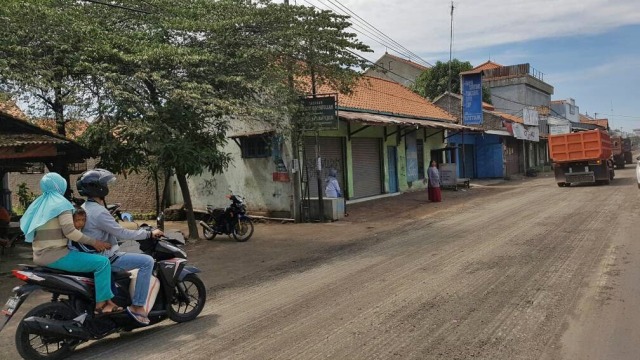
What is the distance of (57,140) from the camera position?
961cm

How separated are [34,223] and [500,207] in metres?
14.1

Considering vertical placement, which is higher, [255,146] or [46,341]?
[255,146]

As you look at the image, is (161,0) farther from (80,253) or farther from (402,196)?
(402,196)

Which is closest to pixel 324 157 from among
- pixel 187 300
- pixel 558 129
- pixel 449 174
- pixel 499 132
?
pixel 449 174

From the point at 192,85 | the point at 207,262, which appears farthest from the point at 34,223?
the point at 192,85

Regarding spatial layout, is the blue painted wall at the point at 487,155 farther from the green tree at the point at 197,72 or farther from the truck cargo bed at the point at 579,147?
the green tree at the point at 197,72

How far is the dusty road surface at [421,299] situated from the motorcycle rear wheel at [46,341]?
18cm

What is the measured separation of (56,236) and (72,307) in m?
0.70

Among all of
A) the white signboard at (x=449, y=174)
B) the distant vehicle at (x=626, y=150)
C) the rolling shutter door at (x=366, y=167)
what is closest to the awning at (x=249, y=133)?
the rolling shutter door at (x=366, y=167)

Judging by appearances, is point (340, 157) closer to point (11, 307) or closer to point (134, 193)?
point (134, 193)

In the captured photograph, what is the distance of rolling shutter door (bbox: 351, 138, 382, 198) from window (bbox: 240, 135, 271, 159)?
466 cm

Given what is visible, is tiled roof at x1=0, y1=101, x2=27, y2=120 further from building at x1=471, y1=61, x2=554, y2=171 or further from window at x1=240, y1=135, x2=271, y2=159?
building at x1=471, y1=61, x2=554, y2=171

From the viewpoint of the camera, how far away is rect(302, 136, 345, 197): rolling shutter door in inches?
664

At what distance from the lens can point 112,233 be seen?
5.03 metres
